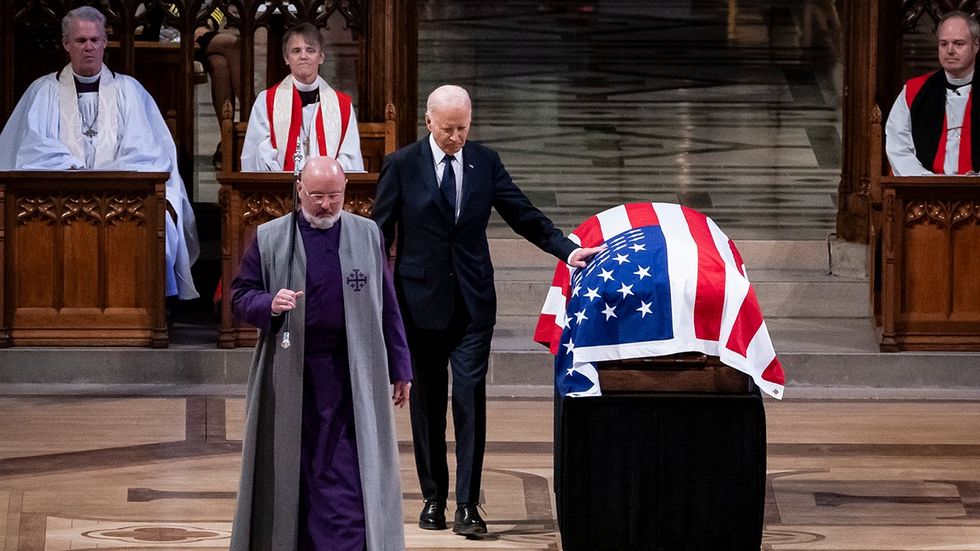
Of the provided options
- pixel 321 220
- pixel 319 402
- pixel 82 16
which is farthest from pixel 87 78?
pixel 319 402

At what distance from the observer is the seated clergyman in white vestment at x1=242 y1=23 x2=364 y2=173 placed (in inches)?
406

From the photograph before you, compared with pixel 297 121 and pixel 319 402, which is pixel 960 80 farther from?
pixel 319 402

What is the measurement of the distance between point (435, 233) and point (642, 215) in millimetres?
849

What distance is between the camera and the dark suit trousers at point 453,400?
7.09 meters

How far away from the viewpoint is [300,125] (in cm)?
1043

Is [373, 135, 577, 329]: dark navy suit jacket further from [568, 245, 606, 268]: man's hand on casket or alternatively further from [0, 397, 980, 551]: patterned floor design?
[0, 397, 980, 551]: patterned floor design

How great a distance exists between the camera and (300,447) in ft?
19.9

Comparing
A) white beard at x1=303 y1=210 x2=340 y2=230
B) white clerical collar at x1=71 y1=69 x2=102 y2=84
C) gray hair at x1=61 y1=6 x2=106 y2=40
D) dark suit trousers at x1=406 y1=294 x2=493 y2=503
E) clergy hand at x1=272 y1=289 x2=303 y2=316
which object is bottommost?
dark suit trousers at x1=406 y1=294 x2=493 y2=503

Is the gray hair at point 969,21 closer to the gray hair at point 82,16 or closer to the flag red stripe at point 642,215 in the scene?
the flag red stripe at point 642,215

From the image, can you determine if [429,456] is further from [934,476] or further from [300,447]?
[934,476]

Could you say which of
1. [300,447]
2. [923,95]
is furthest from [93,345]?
[923,95]

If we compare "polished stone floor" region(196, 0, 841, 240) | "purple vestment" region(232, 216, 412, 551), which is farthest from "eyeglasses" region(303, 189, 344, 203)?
"polished stone floor" region(196, 0, 841, 240)

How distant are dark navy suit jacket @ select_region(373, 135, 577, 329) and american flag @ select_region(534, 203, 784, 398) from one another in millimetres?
614

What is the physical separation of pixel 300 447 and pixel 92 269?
4253 mm
